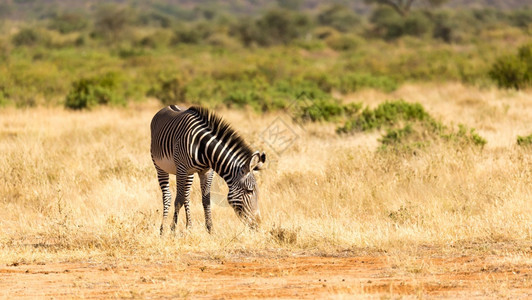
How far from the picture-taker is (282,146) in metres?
13.8

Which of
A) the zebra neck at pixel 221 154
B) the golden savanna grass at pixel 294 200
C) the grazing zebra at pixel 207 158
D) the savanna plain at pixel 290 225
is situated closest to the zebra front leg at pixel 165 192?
the grazing zebra at pixel 207 158

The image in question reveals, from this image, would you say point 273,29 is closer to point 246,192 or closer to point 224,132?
point 224,132

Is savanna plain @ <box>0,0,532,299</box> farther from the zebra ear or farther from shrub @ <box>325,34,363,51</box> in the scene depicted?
shrub @ <box>325,34,363,51</box>

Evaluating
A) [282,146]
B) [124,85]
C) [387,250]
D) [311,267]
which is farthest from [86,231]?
[124,85]

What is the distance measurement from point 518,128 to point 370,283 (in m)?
9.44

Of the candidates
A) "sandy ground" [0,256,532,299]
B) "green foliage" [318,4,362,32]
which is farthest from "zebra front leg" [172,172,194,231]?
"green foliage" [318,4,362,32]

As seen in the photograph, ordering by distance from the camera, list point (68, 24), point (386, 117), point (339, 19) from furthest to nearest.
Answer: point (339, 19) → point (68, 24) → point (386, 117)

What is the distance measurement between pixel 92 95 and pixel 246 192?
13397mm

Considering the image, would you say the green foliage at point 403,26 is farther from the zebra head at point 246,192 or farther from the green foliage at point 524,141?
the zebra head at point 246,192

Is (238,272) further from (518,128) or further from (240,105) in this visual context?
(240,105)

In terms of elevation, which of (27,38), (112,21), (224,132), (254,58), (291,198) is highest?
(112,21)

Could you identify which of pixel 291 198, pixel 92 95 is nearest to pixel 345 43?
pixel 92 95

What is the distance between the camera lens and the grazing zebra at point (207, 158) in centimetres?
805

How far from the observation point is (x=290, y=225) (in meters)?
8.37
